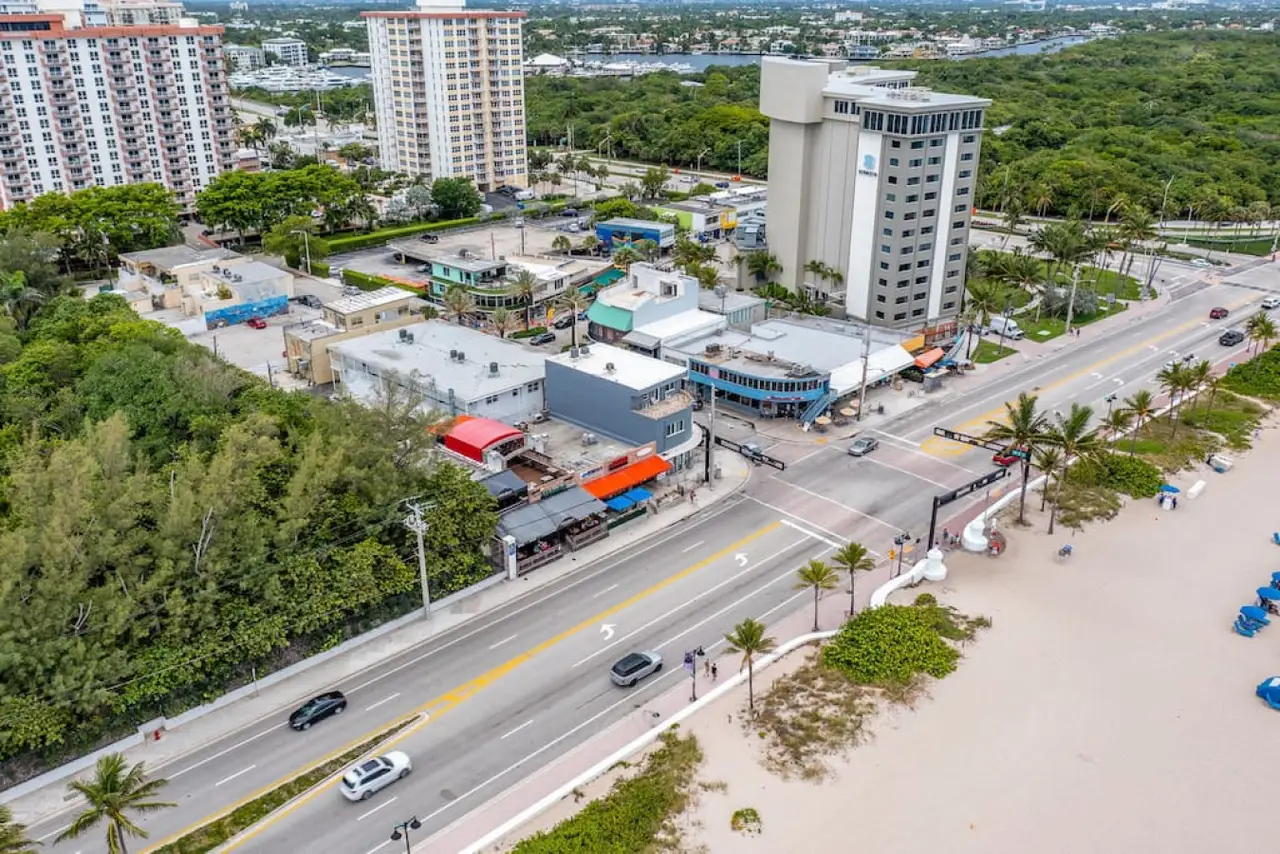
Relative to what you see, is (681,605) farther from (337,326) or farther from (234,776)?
(337,326)

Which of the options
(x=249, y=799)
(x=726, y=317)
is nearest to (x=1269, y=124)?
(x=726, y=317)

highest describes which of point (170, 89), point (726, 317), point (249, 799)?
point (170, 89)

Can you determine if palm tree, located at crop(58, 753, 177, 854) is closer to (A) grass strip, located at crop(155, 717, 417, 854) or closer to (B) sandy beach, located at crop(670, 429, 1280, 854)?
(A) grass strip, located at crop(155, 717, 417, 854)

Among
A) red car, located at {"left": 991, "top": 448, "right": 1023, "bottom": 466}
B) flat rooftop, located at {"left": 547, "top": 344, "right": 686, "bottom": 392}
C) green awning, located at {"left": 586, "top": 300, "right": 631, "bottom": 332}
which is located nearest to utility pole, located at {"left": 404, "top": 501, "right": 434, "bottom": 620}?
flat rooftop, located at {"left": 547, "top": 344, "right": 686, "bottom": 392}

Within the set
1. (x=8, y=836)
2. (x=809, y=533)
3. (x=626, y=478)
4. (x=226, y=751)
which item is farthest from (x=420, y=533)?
(x=809, y=533)

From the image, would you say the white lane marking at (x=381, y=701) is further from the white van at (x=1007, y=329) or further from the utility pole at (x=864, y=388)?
A: the white van at (x=1007, y=329)

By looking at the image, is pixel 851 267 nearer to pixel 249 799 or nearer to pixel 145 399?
pixel 145 399

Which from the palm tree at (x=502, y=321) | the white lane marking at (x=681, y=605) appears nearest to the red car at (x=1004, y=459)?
the white lane marking at (x=681, y=605)
